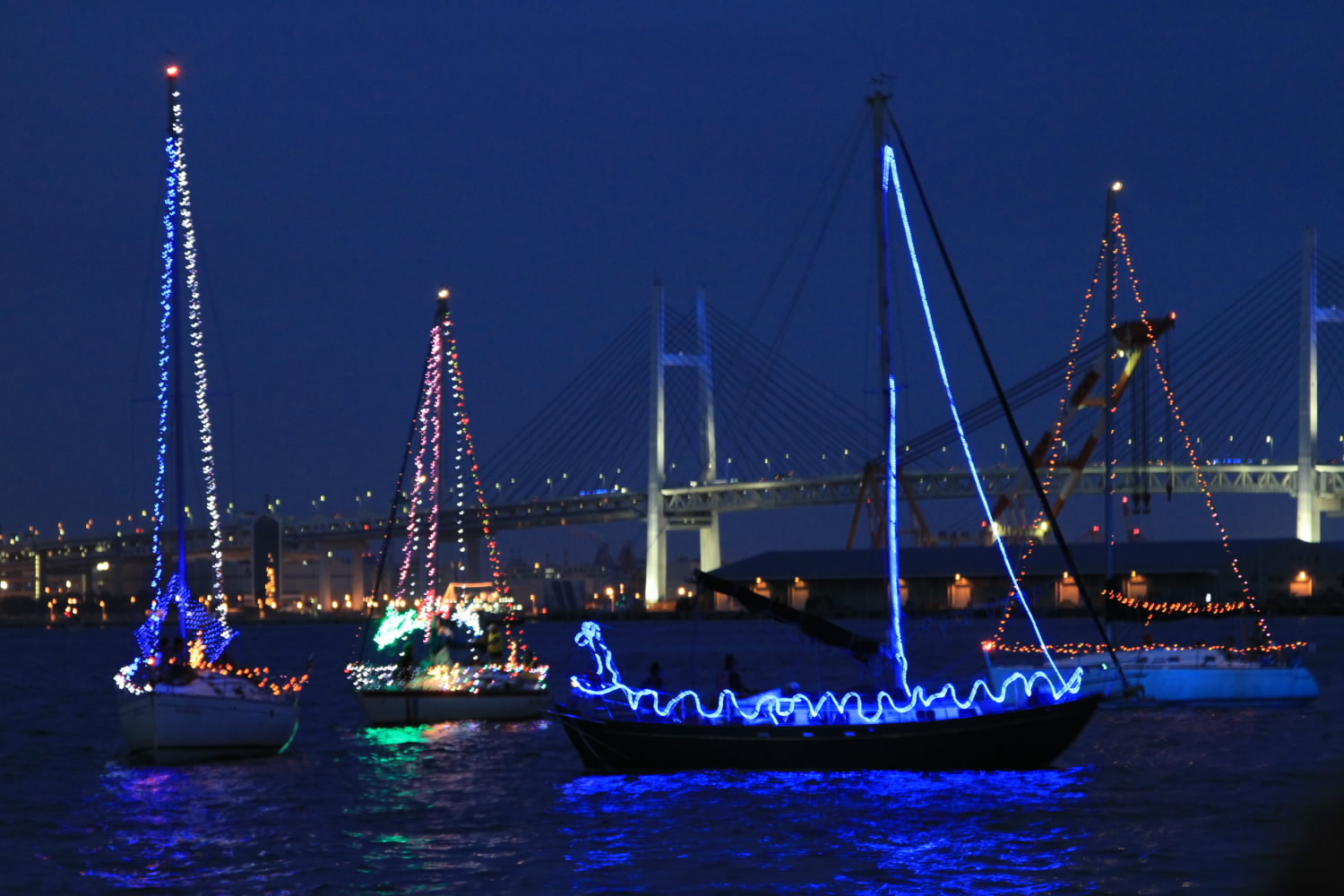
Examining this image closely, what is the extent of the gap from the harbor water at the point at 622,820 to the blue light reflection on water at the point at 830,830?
0.14 ft

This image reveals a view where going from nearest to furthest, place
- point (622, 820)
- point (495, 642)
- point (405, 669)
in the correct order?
1. point (622, 820)
2. point (405, 669)
3. point (495, 642)

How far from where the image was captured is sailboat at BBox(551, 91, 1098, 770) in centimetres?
1927

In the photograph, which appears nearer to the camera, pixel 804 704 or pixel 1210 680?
pixel 804 704

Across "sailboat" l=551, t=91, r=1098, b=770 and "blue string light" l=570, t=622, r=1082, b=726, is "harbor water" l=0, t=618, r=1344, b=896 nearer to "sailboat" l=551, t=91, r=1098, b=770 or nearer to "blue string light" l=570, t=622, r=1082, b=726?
"sailboat" l=551, t=91, r=1098, b=770

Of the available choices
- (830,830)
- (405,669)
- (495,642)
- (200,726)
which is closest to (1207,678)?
(495,642)

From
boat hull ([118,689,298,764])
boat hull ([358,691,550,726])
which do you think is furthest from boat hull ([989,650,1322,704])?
boat hull ([118,689,298,764])

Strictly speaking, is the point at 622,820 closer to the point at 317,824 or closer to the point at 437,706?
the point at 317,824

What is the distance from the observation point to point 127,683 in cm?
2358

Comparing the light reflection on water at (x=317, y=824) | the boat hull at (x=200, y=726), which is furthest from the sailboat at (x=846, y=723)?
the boat hull at (x=200, y=726)

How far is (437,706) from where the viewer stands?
97.3 ft

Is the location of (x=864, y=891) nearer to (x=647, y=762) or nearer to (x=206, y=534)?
(x=647, y=762)

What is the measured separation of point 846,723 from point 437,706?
11.9 metres

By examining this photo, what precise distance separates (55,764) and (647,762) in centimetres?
1049

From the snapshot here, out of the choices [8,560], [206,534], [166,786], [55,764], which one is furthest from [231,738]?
[8,560]
